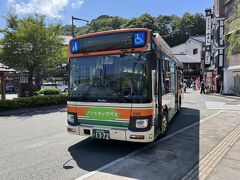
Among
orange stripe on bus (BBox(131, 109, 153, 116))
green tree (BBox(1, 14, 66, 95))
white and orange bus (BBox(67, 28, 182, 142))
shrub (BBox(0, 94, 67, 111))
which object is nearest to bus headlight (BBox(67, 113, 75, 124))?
white and orange bus (BBox(67, 28, 182, 142))

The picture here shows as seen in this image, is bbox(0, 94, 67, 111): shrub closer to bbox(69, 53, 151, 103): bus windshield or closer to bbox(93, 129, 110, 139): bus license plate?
bbox(69, 53, 151, 103): bus windshield

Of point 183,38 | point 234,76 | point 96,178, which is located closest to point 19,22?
point 96,178

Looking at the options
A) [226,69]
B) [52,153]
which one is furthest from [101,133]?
[226,69]

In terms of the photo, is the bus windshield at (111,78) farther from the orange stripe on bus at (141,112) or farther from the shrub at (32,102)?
the shrub at (32,102)

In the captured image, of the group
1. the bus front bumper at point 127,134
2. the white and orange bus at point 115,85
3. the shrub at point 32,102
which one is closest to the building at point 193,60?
the shrub at point 32,102

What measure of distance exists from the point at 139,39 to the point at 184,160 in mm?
3195

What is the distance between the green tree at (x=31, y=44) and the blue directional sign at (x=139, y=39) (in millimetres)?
12744

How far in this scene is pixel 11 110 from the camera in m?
15.0

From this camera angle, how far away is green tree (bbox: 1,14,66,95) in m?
16.8

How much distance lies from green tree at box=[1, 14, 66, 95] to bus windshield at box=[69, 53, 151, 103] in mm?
11531

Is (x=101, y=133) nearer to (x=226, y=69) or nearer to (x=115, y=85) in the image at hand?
(x=115, y=85)

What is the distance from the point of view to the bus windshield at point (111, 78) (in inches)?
237

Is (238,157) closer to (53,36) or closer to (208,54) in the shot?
(53,36)

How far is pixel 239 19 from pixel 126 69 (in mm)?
4135
